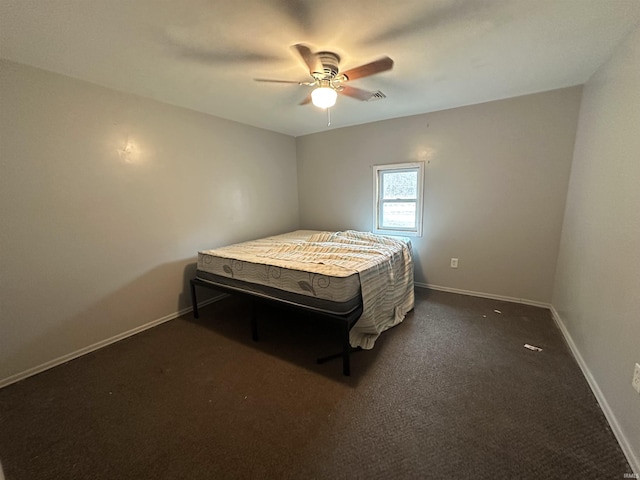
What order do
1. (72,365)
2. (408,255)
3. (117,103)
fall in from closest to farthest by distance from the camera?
(72,365), (117,103), (408,255)

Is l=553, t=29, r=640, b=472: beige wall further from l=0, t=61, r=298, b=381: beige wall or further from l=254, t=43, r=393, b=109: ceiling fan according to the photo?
l=0, t=61, r=298, b=381: beige wall

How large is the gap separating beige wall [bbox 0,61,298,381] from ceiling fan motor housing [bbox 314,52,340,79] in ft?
5.79

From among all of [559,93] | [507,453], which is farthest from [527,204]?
[507,453]

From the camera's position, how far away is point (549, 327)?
94.7 inches

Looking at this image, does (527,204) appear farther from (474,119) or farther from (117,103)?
(117,103)

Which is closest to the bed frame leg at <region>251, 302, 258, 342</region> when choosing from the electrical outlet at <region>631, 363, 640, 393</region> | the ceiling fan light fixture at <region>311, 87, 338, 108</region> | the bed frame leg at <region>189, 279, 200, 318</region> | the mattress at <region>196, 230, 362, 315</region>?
the mattress at <region>196, 230, 362, 315</region>

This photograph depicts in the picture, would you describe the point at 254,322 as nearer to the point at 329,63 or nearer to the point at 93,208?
the point at 93,208

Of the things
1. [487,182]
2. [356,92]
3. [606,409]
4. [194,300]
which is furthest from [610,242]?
[194,300]

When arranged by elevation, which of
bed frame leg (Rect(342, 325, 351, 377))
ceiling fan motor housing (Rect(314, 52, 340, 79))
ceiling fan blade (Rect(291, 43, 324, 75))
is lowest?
bed frame leg (Rect(342, 325, 351, 377))

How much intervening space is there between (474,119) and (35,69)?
396 centimetres

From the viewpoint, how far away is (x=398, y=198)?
139 inches

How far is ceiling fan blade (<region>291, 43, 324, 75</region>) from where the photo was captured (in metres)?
1.51

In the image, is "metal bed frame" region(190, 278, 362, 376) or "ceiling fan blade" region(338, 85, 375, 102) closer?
"metal bed frame" region(190, 278, 362, 376)

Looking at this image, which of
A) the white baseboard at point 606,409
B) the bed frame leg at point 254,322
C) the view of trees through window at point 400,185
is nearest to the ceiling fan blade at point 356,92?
the view of trees through window at point 400,185
